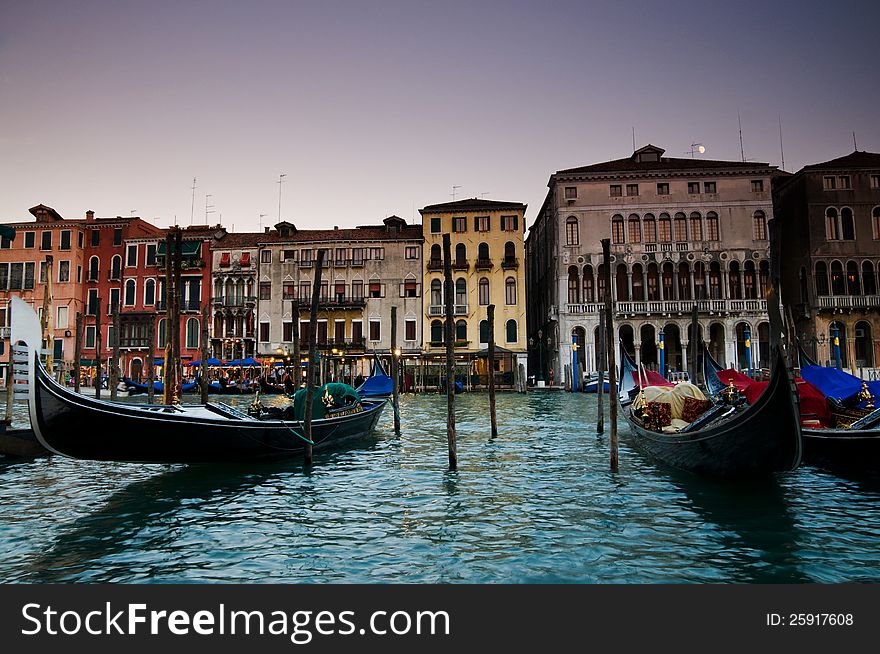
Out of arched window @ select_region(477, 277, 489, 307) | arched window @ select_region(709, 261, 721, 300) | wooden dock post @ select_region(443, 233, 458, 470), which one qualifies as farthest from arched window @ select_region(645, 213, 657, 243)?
wooden dock post @ select_region(443, 233, 458, 470)

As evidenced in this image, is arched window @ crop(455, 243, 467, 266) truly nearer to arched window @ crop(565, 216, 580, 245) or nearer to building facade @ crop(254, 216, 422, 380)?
building facade @ crop(254, 216, 422, 380)

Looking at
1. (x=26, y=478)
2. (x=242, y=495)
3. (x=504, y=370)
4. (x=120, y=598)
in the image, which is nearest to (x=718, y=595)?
(x=120, y=598)

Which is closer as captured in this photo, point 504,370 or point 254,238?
point 504,370

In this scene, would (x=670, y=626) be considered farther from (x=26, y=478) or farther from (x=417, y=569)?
(x=26, y=478)

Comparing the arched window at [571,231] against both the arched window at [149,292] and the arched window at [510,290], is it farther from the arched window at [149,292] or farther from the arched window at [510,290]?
the arched window at [149,292]

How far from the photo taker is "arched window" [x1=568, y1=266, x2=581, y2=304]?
33.7m

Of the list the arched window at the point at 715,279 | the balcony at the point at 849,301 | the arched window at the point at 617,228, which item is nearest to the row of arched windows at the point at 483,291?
the arched window at the point at 617,228

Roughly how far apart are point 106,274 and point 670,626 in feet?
132

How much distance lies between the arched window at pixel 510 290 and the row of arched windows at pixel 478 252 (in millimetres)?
1196

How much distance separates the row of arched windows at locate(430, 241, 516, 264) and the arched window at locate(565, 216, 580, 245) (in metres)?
3.09

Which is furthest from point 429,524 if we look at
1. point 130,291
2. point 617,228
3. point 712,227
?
point 130,291

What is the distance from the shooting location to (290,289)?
119ft

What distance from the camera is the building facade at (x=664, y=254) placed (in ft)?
107

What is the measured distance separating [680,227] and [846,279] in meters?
8.09
